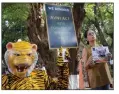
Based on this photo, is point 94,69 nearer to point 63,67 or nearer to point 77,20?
point 63,67

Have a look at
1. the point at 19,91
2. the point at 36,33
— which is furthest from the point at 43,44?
the point at 19,91

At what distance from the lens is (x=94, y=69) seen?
10.2 ft

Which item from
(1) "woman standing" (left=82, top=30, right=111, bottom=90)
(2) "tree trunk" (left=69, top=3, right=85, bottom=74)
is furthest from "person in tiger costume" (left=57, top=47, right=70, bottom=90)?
(1) "woman standing" (left=82, top=30, right=111, bottom=90)

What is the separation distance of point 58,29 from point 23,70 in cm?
56

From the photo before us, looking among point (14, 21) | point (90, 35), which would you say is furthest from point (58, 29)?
point (14, 21)

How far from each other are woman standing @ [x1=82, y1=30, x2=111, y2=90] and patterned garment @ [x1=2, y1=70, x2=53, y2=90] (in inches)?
16.6

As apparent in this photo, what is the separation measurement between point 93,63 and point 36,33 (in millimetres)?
678

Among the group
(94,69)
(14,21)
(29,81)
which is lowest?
(29,81)

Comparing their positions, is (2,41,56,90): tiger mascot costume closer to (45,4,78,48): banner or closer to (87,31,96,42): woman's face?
(45,4,78,48): banner

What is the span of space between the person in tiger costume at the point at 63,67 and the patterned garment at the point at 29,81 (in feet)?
0.36

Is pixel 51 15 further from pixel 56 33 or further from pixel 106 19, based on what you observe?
pixel 106 19

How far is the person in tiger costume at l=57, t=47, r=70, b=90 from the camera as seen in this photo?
309cm

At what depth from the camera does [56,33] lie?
311 cm

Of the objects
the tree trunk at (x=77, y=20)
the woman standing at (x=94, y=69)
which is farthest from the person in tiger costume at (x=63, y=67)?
the woman standing at (x=94, y=69)
